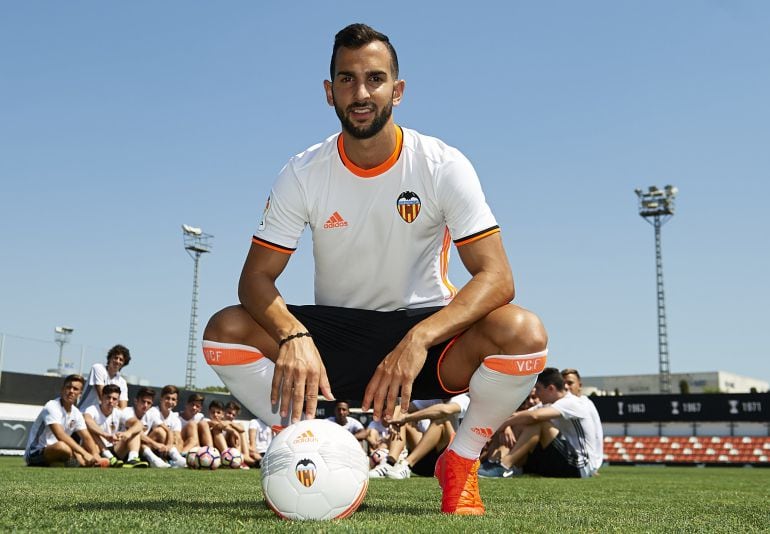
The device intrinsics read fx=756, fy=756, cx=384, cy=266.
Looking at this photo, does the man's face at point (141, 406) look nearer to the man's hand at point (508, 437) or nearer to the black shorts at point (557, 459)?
the man's hand at point (508, 437)

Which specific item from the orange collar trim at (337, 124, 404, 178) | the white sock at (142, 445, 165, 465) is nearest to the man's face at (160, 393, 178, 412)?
the white sock at (142, 445, 165, 465)

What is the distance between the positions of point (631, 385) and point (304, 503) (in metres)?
67.9

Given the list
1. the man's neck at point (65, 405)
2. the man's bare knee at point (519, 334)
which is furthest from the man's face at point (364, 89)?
the man's neck at point (65, 405)

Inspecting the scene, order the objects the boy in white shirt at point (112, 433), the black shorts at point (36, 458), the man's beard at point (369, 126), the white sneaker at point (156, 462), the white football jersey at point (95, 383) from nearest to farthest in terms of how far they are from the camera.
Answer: the man's beard at point (369, 126), the black shorts at point (36, 458), the boy in white shirt at point (112, 433), the white sneaker at point (156, 462), the white football jersey at point (95, 383)

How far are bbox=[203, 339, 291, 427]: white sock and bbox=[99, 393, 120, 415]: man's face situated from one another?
28.8ft

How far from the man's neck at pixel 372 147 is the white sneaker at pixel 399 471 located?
19.3ft

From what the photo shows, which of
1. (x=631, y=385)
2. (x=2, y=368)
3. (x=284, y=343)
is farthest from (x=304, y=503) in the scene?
(x=631, y=385)

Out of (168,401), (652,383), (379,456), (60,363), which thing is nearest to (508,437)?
(379,456)

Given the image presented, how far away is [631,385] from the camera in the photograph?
66438mm

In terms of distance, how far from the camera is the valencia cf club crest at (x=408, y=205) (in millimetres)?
3672

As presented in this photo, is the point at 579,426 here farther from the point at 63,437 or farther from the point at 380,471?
the point at 63,437

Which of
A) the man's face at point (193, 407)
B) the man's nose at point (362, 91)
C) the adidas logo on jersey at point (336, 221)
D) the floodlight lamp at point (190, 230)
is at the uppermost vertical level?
the floodlight lamp at point (190, 230)

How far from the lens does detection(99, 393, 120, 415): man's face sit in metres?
11.8

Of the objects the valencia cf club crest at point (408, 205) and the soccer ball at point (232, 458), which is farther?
the soccer ball at point (232, 458)
